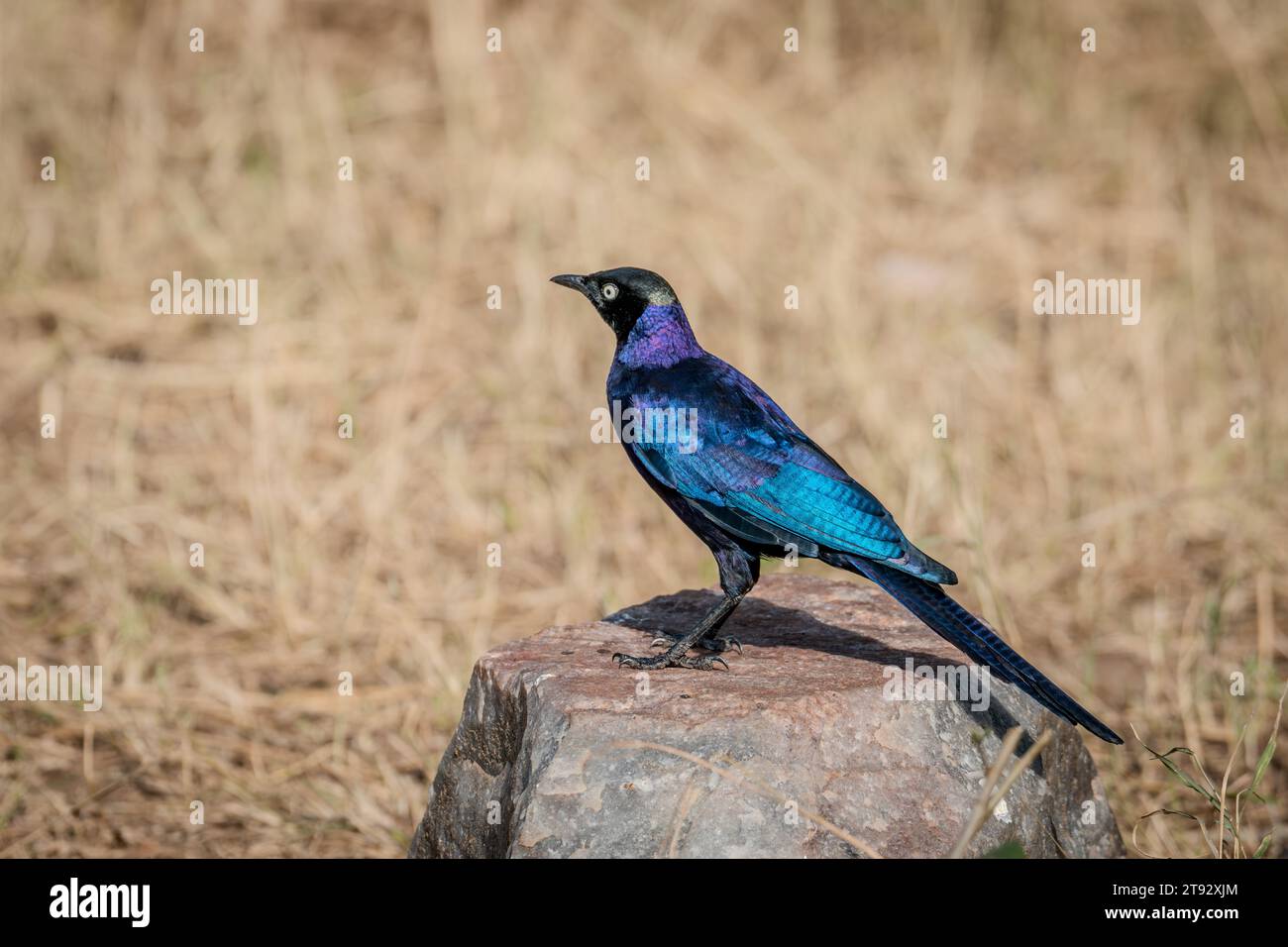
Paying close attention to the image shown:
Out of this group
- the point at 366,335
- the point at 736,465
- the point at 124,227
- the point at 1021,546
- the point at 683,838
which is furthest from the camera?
the point at 124,227

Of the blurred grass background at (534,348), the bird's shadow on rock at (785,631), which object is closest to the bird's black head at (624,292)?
the bird's shadow on rock at (785,631)

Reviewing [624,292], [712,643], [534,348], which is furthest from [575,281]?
[534,348]

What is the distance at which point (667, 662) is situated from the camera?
4418 mm

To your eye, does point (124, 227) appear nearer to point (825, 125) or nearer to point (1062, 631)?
point (825, 125)

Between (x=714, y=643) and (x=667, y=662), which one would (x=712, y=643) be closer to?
(x=714, y=643)

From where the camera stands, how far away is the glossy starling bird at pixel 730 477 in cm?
411

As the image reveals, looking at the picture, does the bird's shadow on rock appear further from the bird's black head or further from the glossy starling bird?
the bird's black head

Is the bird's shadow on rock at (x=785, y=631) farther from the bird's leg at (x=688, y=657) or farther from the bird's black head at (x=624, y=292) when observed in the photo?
the bird's black head at (x=624, y=292)

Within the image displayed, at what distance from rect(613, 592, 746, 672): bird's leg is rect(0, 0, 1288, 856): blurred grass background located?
1367 mm

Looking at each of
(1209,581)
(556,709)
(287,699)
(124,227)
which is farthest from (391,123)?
(556,709)

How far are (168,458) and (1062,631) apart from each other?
14.4 ft

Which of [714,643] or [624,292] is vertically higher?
[624,292]

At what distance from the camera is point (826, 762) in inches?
153

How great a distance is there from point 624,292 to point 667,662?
1.17 m
